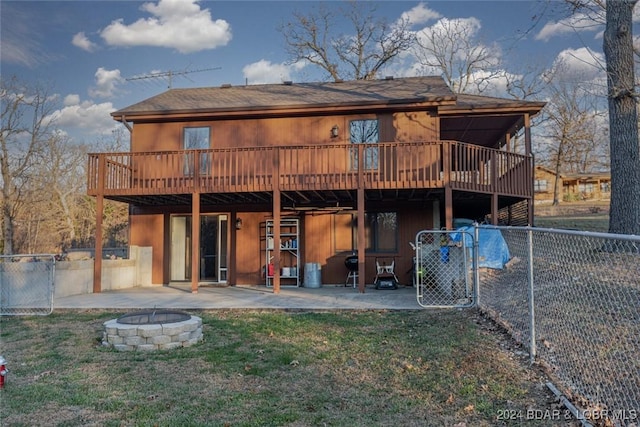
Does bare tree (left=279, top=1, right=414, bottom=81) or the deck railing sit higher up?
bare tree (left=279, top=1, right=414, bottom=81)

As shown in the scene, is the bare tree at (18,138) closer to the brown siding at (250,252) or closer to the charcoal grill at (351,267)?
the brown siding at (250,252)

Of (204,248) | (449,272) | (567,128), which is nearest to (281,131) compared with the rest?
(204,248)

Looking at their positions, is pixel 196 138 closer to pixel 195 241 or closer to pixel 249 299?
pixel 195 241

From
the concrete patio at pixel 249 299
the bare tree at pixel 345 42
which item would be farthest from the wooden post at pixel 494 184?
the bare tree at pixel 345 42

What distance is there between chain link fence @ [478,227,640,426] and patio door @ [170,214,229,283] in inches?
305

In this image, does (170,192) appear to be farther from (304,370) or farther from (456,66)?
(456,66)

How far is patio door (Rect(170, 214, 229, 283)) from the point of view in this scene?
496 inches

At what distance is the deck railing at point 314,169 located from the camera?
1016cm

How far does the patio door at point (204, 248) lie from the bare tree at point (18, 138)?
422 inches

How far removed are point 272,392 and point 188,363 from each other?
4.59ft

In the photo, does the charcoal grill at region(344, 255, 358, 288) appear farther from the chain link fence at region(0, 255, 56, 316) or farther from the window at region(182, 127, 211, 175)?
the chain link fence at region(0, 255, 56, 316)

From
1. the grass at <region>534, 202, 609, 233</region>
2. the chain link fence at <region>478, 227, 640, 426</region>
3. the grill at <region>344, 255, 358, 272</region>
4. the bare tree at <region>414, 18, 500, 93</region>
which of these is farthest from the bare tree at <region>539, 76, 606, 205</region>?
the chain link fence at <region>478, 227, 640, 426</region>

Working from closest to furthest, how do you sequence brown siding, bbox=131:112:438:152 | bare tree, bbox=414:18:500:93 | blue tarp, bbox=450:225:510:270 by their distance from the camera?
1. blue tarp, bbox=450:225:510:270
2. brown siding, bbox=131:112:438:152
3. bare tree, bbox=414:18:500:93

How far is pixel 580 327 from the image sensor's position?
4840mm
